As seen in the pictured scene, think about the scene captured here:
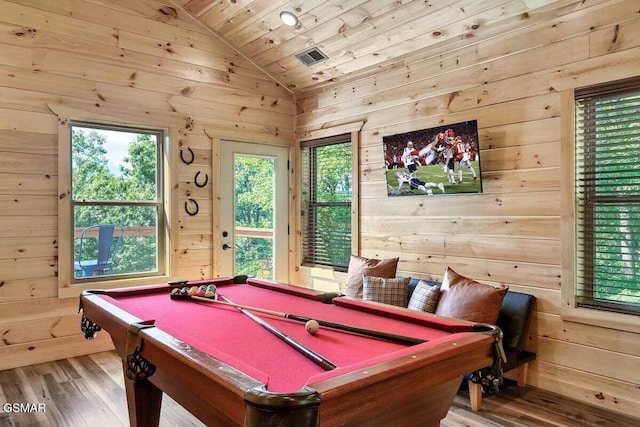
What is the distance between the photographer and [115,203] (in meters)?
4.06

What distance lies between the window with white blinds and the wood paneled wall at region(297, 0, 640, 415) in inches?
4.8

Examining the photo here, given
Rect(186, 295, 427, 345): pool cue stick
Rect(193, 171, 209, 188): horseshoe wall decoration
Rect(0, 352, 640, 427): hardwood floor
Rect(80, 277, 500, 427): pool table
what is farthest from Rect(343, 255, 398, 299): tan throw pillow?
Rect(193, 171, 209, 188): horseshoe wall decoration

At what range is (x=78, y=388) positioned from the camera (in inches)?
122

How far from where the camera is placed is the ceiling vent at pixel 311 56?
4285mm

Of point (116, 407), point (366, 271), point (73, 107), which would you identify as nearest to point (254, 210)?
point (366, 271)

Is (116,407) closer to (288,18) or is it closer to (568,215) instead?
(568,215)

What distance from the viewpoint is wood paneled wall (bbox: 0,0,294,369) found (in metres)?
3.56

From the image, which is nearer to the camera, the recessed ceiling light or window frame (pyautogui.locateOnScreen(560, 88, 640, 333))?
window frame (pyautogui.locateOnScreen(560, 88, 640, 333))

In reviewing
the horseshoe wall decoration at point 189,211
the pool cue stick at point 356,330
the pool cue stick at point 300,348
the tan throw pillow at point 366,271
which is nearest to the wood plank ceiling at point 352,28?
the horseshoe wall decoration at point 189,211

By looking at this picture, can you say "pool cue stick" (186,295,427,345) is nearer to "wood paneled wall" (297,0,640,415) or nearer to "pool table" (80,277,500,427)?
"pool table" (80,277,500,427)

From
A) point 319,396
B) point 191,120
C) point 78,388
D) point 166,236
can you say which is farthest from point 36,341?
point 319,396

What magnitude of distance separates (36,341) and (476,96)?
4056mm

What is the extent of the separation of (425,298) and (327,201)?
1.98 m

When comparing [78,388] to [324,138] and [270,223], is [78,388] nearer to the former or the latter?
[270,223]
